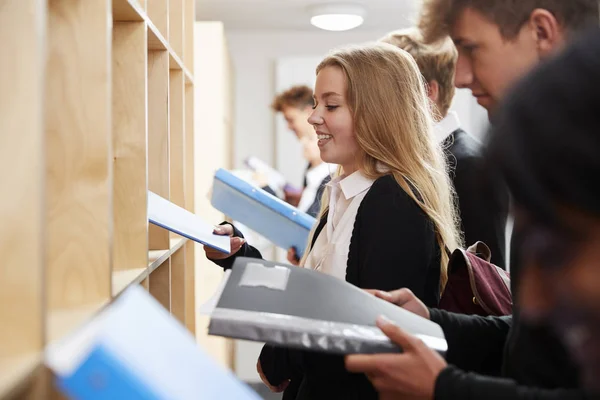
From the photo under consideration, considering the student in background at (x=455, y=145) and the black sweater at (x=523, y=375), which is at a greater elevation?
the student in background at (x=455, y=145)

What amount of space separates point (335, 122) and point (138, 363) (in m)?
1.04

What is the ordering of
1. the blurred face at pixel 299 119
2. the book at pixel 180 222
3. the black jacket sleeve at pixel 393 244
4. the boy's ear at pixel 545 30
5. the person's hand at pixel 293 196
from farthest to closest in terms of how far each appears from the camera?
1. the person's hand at pixel 293 196
2. the blurred face at pixel 299 119
3. the book at pixel 180 222
4. the black jacket sleeve at pixel 393 244
5. the boy's ear at pixel 545 30

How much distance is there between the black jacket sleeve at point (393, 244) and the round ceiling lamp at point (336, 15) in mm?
3673

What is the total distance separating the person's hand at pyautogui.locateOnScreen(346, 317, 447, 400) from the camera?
85cm

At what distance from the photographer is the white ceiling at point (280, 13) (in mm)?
4763

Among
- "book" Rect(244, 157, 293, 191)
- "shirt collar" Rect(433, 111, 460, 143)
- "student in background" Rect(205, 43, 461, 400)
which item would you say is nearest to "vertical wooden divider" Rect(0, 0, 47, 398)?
"student in background" Rect(205, 43, 461, 400)

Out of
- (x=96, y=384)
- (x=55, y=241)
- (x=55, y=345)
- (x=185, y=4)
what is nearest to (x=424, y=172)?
(x=55, y=241)

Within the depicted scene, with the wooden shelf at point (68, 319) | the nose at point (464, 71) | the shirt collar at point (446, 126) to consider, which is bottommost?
the wooden shelf at point (68, 319)

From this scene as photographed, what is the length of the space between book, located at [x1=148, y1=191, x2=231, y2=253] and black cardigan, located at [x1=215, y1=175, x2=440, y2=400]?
32 cm

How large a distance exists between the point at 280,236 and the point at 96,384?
1.58 metres

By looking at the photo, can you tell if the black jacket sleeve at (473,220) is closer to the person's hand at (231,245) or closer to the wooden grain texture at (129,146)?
the person's hand at (231,245)

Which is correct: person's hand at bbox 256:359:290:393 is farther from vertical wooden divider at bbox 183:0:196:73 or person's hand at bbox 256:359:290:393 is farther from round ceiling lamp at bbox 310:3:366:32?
round ceiling lamp at bbox 310:3:366:32

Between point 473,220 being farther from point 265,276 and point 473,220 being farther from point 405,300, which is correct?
point 265,276

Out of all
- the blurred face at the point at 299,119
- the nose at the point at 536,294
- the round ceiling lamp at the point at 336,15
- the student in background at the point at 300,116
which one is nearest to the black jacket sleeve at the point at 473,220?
the nose at the point at 536,294
